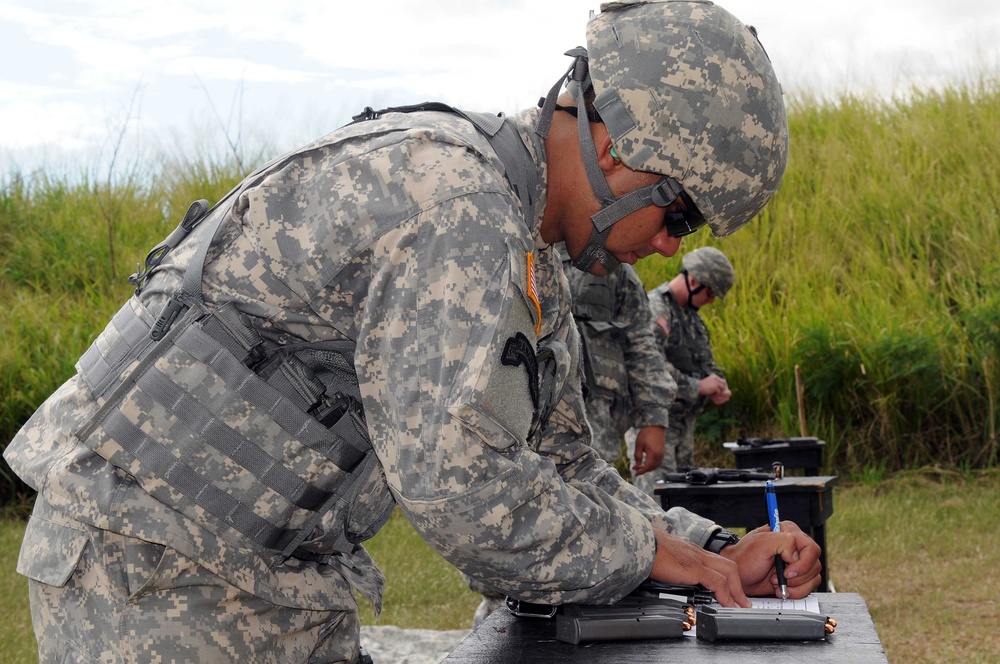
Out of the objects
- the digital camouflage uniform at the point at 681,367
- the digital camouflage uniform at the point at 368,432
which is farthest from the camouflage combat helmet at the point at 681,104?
the digital camouflage uniform at the point at 681,367

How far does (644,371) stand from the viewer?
17.8 feet

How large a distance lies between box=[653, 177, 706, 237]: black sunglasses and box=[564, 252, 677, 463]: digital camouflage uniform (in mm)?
3109

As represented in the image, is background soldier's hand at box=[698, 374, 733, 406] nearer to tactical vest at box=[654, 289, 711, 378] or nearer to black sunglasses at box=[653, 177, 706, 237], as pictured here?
tactical vest at box=[654, 289, 711, 378]

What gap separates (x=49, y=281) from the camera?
10.1 m

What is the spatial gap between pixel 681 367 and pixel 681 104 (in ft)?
17.8

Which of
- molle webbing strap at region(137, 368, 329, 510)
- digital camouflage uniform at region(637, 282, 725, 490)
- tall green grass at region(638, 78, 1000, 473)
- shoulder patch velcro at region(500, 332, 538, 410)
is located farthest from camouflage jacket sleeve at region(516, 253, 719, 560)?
tall green grass at region(638, 78, 1000, 473)

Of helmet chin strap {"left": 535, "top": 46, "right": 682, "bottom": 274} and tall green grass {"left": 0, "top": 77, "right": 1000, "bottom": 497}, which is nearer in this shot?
helmet chin strap {"left": 535, "top": 46, "right": 682, "bottom": 274}

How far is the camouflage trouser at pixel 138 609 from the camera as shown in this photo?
1.46 meters

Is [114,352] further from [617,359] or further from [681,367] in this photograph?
[681,367]

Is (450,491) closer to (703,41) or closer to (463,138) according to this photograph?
(463,138)

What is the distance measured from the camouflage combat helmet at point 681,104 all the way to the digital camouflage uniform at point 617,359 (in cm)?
318

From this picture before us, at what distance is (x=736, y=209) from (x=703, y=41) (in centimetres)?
28

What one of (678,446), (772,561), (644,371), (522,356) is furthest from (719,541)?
(678,446)

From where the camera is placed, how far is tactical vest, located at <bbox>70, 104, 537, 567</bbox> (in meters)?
1.47
